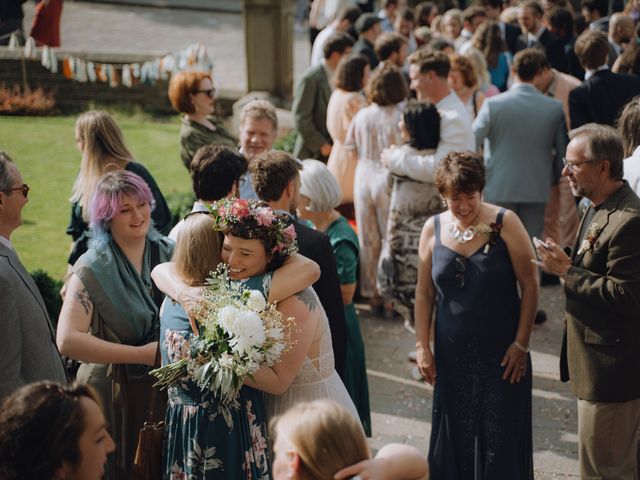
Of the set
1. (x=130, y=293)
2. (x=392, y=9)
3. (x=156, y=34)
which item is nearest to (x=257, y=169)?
(x=130, y=293)

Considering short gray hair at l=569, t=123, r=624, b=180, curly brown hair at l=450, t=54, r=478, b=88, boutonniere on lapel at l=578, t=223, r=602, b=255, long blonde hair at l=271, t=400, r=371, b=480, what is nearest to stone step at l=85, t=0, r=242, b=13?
curly brown hair at l=450, t=54, r=478, b=88

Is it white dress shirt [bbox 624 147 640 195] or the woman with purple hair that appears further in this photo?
white dress shirt [bbox 624 147 640 195]

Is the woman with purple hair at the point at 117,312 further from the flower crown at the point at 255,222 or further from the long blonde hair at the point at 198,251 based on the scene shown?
the flower crown at the point at 255,222

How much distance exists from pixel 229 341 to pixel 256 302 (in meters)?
0.19

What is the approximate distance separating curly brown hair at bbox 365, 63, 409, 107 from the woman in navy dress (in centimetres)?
264

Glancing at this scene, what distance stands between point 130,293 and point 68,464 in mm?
1852

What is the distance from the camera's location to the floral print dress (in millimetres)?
3605

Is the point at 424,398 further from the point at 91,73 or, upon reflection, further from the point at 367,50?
the point at 91,73

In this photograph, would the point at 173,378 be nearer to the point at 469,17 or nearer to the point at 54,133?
the point at 469,17

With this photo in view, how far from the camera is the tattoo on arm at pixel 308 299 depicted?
145 inches

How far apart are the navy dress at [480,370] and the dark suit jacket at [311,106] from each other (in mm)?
4288

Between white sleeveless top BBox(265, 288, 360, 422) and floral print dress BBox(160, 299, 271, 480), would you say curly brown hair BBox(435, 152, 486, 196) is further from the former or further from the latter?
floral print dress BBox(160, 299, 271, 480)

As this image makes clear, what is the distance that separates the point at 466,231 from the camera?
15.1ft

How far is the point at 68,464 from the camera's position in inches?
97.5
